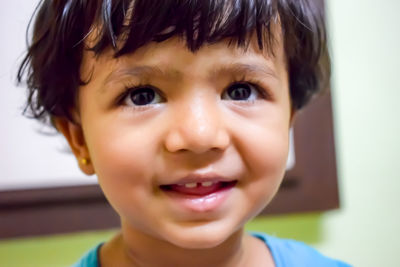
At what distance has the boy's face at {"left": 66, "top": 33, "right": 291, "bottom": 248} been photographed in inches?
14.6

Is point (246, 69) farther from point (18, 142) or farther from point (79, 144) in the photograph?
point (18, 142)

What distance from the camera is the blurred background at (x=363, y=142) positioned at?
2.76 ft

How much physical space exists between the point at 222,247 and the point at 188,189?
0.43 ft

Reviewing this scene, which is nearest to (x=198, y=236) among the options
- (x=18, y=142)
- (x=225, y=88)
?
(x=225, y=88)

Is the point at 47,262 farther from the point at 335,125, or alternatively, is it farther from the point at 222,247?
the point at 335,125

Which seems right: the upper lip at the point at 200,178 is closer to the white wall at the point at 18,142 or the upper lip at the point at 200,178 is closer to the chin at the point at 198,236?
the chin at the point at 198,236

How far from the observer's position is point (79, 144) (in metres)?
0.51

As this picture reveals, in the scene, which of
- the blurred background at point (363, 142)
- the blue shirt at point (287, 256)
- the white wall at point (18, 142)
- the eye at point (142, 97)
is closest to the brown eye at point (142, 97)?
the eye at point (142, 97)

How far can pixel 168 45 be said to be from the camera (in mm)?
369

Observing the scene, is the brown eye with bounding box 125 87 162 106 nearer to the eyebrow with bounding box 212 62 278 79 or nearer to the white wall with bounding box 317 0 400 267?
the eyebrow with bounding box 212 62 278 79

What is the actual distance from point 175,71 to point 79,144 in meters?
0.20

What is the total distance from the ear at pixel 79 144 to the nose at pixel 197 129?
0.55 ft

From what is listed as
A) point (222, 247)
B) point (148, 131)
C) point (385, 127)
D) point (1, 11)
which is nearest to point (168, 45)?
point (148, 131)

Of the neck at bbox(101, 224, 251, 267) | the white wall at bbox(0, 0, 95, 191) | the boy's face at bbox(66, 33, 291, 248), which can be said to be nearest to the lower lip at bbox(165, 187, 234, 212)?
the boy's face at bbox(66, 33, 291, 248)
